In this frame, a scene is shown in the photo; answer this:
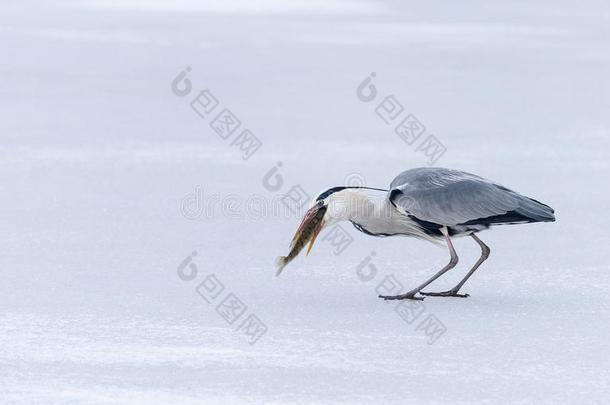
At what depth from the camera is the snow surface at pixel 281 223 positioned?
17.3ft

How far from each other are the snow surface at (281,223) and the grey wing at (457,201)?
40cm

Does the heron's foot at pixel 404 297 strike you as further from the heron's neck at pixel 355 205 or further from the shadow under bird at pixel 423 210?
the heron's neck at pixel 355 205

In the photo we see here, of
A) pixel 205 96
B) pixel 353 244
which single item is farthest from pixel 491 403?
pixel 205 96

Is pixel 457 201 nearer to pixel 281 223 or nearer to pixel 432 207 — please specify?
pixel 432 207

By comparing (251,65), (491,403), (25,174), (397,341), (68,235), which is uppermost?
(251,65)

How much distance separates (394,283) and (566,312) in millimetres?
1021

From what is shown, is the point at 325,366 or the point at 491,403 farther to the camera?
the point at 325,366

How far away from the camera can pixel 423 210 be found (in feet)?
21.5

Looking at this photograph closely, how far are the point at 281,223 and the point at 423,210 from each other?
199cm

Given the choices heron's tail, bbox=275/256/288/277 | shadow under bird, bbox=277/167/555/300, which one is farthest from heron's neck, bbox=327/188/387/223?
heron's tail, bbox=275/256/288/277

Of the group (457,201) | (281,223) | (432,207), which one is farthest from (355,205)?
(281,223)

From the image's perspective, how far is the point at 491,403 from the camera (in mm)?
4855

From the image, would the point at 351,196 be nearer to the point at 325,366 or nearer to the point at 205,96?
the point at 325,366

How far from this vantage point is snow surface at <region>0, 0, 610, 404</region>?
528cm
